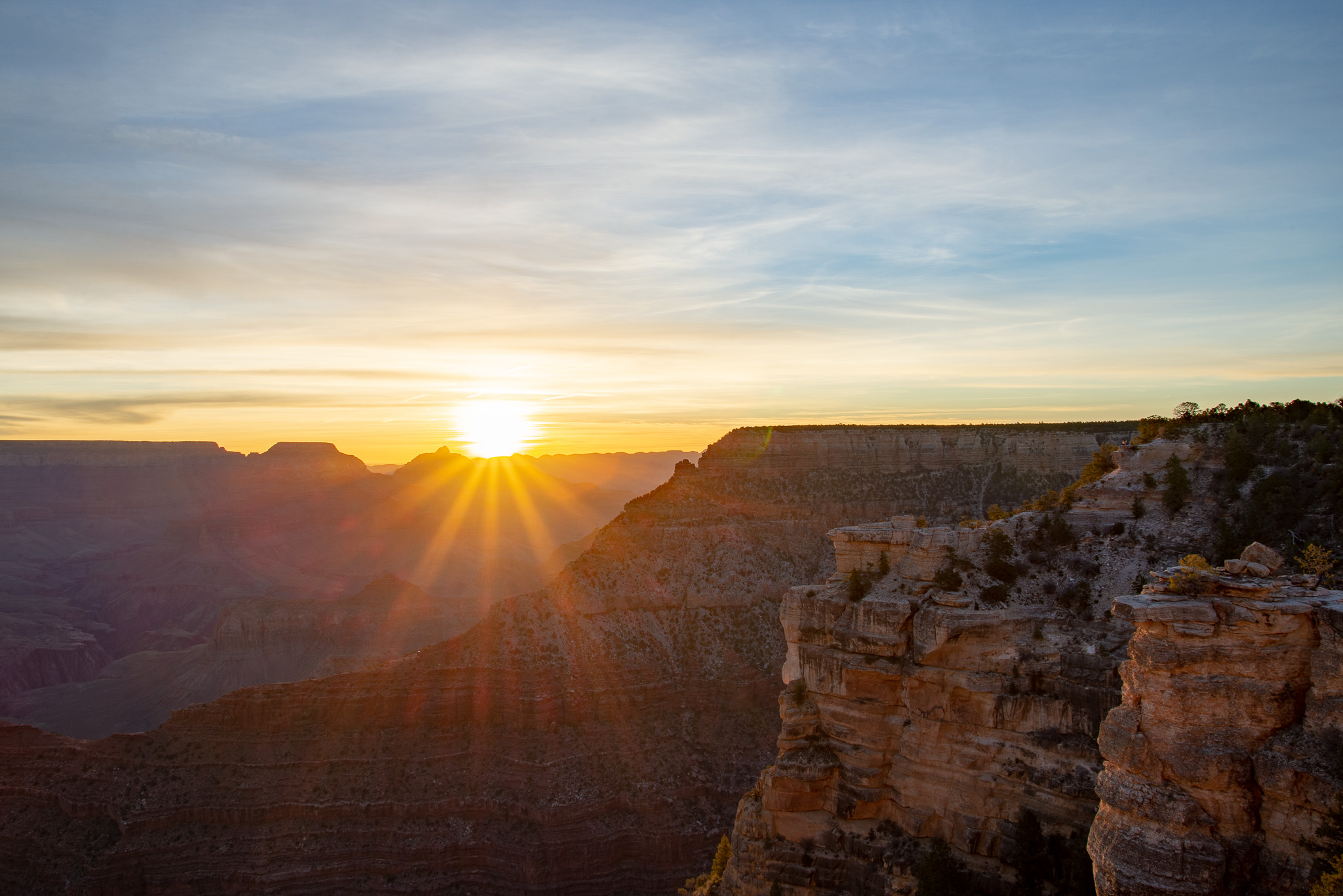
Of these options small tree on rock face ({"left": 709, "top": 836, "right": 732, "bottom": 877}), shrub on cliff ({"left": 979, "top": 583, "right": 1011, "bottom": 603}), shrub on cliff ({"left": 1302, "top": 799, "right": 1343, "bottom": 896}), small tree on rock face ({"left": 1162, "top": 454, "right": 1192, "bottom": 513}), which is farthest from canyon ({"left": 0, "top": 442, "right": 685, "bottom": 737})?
shrub on cliff ({"left": 1302, "top": 799, "right": 1343, "bottom": 896})

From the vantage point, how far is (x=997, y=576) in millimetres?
27766

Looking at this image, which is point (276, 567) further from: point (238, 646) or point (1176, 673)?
point (1176, 673)

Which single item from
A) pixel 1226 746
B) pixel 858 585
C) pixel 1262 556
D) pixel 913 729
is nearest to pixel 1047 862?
pixel 913 729

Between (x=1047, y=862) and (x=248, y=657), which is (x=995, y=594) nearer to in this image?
(x=1047, y=862)

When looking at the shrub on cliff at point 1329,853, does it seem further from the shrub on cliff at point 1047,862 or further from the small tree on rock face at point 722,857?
the small tree on rock face at point 722,857

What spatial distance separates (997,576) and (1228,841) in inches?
446

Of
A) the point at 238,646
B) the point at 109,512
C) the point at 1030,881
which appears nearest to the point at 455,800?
the point at 1030,881

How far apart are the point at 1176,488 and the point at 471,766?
38280 millimetres

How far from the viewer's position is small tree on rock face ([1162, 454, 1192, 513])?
91.0ft

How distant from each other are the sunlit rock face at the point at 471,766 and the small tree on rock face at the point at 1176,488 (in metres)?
30.3

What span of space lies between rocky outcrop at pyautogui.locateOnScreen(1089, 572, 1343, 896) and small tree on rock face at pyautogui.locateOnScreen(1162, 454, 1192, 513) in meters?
10.5

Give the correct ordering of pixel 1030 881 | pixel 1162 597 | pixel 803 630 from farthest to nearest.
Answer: pixel 803 630 < pixel 1030 881 < pixel 1162 597

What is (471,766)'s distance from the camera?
4975cm

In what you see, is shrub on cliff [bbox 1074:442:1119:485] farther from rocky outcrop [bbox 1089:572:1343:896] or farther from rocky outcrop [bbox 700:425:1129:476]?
rocky outcrop [bbox 700:425:1129:476]
